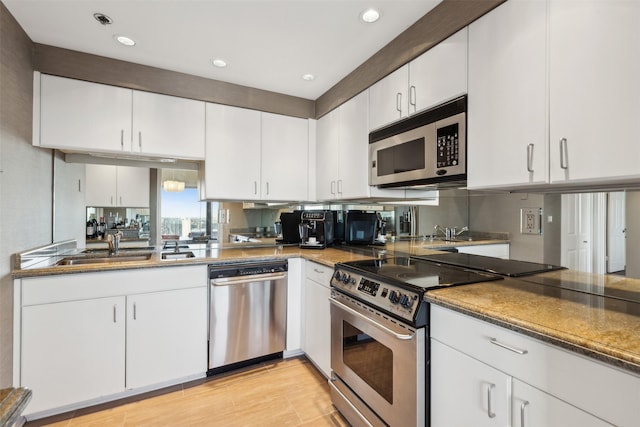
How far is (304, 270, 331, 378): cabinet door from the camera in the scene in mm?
2160

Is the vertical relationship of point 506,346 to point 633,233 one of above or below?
below

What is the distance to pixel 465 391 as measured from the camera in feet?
3.77

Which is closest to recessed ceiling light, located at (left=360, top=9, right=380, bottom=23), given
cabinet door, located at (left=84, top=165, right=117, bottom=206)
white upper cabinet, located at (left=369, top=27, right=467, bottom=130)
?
Result: white upper cabinet, located at (left=369, top=27, right=467, bottom=130)

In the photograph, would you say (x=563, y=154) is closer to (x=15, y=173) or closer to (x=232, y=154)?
(x=232, y=154)

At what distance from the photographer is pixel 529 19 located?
1268mm

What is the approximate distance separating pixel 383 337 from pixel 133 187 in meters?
2.46

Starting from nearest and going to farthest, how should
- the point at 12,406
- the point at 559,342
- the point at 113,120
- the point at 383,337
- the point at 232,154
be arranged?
the point at 12,406 < the point at 559,342 < the point at 383,337 < the point at 113,120 < the point at 232,154

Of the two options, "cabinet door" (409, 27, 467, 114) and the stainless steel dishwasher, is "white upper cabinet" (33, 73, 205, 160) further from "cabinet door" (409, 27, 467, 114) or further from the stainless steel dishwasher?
"cabinet door" (409, 27, 467, 114)

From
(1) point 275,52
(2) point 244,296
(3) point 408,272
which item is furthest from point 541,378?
(1) point 275,52

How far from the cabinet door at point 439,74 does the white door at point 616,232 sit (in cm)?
83

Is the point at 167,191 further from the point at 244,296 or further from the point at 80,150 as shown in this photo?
the point at 244,296

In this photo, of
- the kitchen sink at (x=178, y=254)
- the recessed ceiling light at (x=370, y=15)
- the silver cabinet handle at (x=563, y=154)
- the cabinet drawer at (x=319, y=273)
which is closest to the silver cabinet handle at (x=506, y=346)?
the silver cabinet handle at (x=563, y=154)

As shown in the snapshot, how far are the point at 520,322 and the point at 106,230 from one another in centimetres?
302

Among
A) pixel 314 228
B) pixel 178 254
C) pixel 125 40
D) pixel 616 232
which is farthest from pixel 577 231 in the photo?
pixel 125 40
